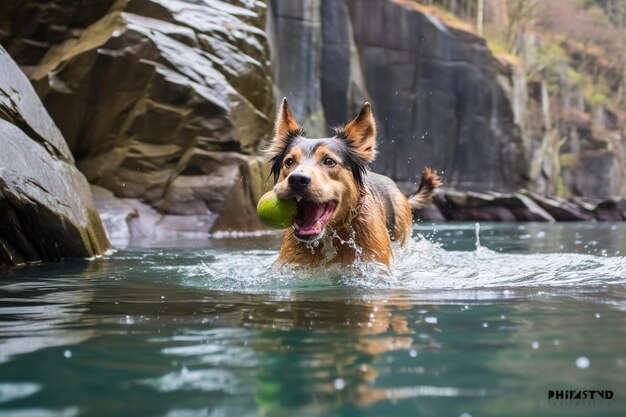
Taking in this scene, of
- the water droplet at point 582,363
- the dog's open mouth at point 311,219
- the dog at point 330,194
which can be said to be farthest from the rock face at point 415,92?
the water droplet at point 582,363

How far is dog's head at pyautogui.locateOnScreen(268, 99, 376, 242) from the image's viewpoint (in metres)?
4.68

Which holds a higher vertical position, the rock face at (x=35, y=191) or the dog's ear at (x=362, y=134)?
the dog's ear at (x=362, y=134)

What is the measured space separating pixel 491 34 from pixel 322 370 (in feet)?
123

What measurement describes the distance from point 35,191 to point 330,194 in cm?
299

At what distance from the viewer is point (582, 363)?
2.30 m

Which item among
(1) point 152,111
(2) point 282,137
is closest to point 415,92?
(1) point 152,111

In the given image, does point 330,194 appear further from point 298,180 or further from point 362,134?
point 362,134

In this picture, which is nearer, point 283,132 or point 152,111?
point 283,132

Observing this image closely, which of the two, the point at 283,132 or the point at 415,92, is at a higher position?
the point at 283,132

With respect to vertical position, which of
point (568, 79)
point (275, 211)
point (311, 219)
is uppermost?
point (275, 211)

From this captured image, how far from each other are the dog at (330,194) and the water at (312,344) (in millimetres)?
290

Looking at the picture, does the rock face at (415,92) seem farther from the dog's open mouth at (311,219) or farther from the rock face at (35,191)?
the dog's open mouth at (311,219)

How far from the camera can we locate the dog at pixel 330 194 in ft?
15.6

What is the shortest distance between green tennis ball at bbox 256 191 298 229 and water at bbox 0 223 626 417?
48 cm
